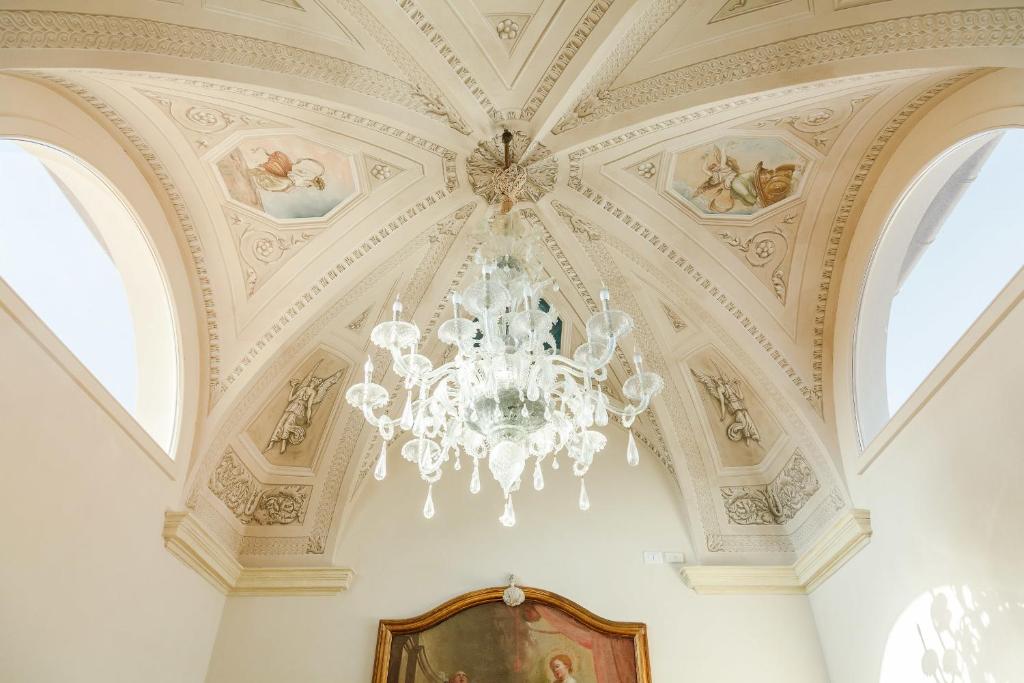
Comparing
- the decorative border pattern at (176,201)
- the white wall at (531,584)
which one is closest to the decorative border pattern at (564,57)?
the decorative border pattern at (176,201)

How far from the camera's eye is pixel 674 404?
8.49m

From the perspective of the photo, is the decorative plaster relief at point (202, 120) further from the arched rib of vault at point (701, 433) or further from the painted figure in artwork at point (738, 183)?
the painted figure in artwork at point (738, 183)

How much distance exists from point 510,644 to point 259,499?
132 inches

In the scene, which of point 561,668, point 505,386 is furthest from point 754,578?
point 505,386

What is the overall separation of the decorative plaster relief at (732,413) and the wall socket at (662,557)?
124 cm

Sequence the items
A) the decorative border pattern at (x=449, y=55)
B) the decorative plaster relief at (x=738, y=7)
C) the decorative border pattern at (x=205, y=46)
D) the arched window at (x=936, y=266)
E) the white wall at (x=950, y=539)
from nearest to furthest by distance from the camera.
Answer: the decorative border pattern at (x=205, y=46)
the white wall at (x=950, y=539)
the arched window at (x=936, y=266)
the decorative plaster relief at (x=738, y=7)
the decorative border pattern at (x=449, y=55)

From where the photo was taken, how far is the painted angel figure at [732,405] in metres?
8.16

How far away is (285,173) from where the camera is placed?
673cm

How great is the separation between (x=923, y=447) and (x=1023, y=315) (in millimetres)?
1533

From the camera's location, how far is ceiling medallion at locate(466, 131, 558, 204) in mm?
6594

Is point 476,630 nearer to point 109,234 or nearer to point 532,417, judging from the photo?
point 532,417

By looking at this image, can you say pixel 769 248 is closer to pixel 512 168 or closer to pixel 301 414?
pixel 512 168

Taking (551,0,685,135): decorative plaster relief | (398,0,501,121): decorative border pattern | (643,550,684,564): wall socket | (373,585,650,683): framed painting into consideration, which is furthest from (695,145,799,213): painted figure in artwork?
(373,585,650,683): framed painting

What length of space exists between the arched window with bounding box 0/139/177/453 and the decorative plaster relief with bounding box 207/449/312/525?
4.07 ft
